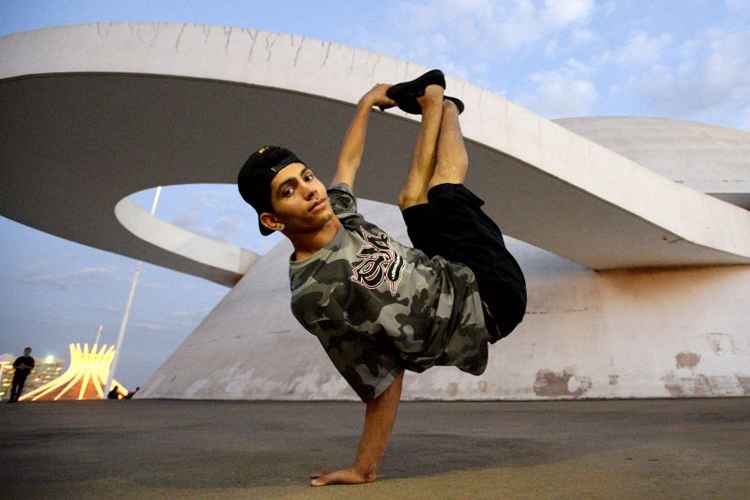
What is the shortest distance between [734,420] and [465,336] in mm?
3091

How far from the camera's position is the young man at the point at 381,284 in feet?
5.09

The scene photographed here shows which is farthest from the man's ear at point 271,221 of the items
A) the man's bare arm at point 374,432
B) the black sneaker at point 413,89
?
the black sneaker at point 413,89

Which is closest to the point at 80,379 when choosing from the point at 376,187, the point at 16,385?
the point at 16,385

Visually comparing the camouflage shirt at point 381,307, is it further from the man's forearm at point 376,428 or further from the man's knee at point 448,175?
the man's knee at point 448,175

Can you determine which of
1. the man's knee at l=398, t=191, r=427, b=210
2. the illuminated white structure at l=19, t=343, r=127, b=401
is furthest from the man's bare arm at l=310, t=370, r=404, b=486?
the illuminated white structure at l=19, t=343, r=127, b=401

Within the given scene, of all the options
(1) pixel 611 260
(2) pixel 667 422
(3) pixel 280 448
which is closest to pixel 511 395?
(1) pixel 611 260

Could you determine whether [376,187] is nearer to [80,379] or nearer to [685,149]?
[685,149]

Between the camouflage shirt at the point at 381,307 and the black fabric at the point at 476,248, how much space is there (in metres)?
0.07

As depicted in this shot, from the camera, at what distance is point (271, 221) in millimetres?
1645

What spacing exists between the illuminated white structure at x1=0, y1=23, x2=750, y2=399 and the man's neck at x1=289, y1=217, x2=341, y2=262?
13.2ft

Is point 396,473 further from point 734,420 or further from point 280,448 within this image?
point 734,420

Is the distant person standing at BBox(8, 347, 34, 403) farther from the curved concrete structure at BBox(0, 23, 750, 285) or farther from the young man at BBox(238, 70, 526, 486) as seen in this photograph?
the young man at BBox(238, 70, 526, 486)

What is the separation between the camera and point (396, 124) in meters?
5.58

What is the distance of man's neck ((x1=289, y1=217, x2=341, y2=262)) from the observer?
1.62 metres
